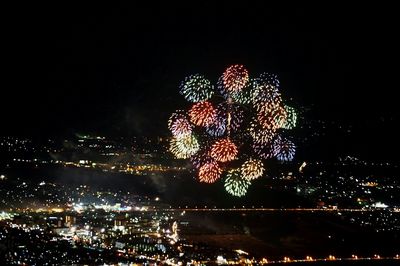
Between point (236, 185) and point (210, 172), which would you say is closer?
point (210, 172)

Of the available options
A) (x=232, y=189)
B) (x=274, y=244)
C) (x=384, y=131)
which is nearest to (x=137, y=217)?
(x=232, y=189)

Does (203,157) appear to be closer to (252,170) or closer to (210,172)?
(210,172)

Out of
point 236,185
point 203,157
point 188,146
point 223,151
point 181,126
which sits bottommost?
point 236,185

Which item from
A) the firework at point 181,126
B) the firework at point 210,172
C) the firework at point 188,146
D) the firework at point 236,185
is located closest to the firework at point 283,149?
the firework at point 236,185

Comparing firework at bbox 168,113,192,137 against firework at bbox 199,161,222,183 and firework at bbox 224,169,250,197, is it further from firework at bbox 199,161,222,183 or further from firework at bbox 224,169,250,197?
firework at bbox 224,169,250,197

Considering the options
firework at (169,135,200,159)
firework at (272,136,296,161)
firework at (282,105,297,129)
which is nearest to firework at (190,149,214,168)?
firework at (169,135,200,159)

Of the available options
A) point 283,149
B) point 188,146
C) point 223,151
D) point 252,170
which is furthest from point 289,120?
point 188,146
